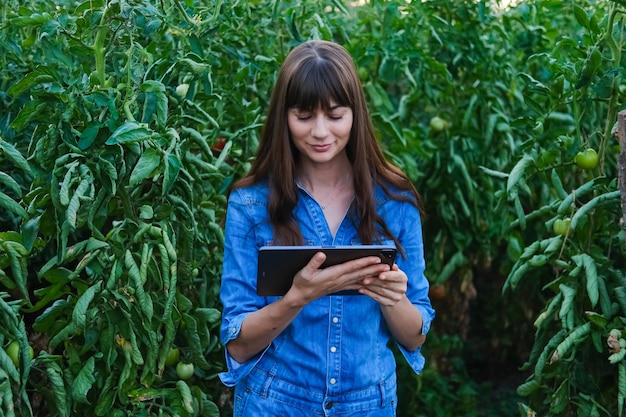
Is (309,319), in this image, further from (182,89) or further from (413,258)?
(182,89)

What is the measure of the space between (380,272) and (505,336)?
2185 mm

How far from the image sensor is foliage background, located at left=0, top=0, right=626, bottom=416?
1789 millimetres

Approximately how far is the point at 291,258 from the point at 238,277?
203 millimetres

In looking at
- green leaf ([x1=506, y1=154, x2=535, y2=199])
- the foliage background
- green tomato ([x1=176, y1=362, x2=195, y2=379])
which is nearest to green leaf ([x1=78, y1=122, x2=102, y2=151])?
the foliage background

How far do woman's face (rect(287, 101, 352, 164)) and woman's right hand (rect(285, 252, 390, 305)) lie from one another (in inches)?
9.8

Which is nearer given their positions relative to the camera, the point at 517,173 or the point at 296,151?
the point at 296,151

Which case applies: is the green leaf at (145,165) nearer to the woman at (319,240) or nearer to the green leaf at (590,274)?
the woman at (319,240)

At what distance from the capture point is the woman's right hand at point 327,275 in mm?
1528

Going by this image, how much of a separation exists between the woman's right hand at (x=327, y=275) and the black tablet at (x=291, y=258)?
0.03ft

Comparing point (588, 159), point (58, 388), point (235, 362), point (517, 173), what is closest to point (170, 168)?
point (235, 362)

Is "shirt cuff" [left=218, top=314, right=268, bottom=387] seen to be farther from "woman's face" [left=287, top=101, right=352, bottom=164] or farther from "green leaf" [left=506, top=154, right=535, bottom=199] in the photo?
"green leaf" [left=506, top=154, right=535, bottom=199]

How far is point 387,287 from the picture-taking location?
5.24ft

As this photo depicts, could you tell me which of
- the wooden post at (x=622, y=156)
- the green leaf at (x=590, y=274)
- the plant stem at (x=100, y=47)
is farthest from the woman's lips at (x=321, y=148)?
the green leaf at (x=590, y=274)

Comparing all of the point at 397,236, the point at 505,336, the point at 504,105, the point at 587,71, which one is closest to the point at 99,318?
the point at 397,236
